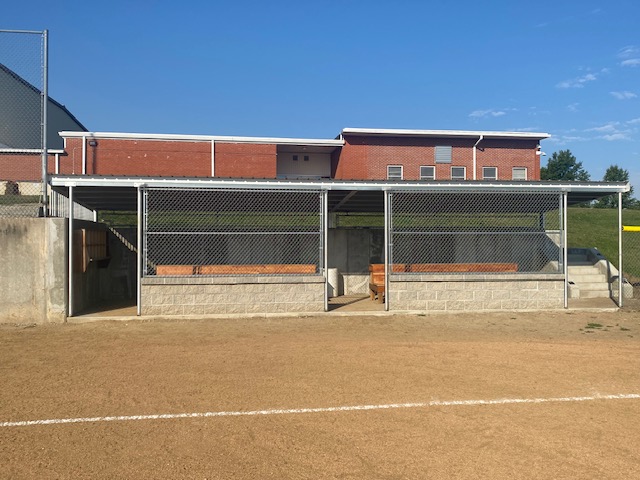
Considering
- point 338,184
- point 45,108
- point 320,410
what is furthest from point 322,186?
point 320,410

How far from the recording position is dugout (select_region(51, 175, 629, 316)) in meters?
10.5

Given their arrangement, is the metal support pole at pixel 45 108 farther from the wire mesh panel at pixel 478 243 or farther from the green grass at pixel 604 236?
the green grass at pixel 604 236

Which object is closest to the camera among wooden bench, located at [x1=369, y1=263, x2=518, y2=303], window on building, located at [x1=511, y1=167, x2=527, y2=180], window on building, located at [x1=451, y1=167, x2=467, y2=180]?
wooden bench, located at [x1=369, y1=263, x2=518, y2=303]

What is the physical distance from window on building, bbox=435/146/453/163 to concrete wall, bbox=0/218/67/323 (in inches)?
852

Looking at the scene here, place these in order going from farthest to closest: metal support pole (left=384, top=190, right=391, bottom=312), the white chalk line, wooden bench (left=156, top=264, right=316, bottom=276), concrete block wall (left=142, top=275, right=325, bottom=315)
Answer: wooden bench (left=156, top=264, right=316, bottom=276)
metal support pole (left=384, top=190, right=391, bottom=312)
concrete block wall (left=142, top=275, right=325, bottom=315)
the white chalk line

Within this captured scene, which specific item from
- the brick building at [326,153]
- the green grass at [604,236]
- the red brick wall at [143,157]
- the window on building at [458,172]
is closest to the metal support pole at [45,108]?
the red brick wall at [143,157]

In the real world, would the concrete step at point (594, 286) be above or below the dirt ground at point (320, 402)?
above

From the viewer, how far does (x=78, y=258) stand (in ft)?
34.6

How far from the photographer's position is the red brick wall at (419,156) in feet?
88.6

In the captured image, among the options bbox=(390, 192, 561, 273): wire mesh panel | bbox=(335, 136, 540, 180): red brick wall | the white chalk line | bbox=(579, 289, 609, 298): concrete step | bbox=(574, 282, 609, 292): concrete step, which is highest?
bbox=(335, 136, 540, 180): red brick wall

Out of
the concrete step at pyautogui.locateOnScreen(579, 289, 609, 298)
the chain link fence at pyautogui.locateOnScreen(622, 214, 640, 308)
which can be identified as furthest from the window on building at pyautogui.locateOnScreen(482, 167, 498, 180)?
the concrete step at pyautogui.locateOnScreen(579, 289, 609, 298)

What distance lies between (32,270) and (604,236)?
21476mm

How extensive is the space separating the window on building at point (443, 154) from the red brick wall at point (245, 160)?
9.06 metres

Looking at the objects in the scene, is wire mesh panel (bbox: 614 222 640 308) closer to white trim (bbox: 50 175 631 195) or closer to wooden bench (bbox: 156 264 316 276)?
white trim (bbox: 50 175 631 195)
